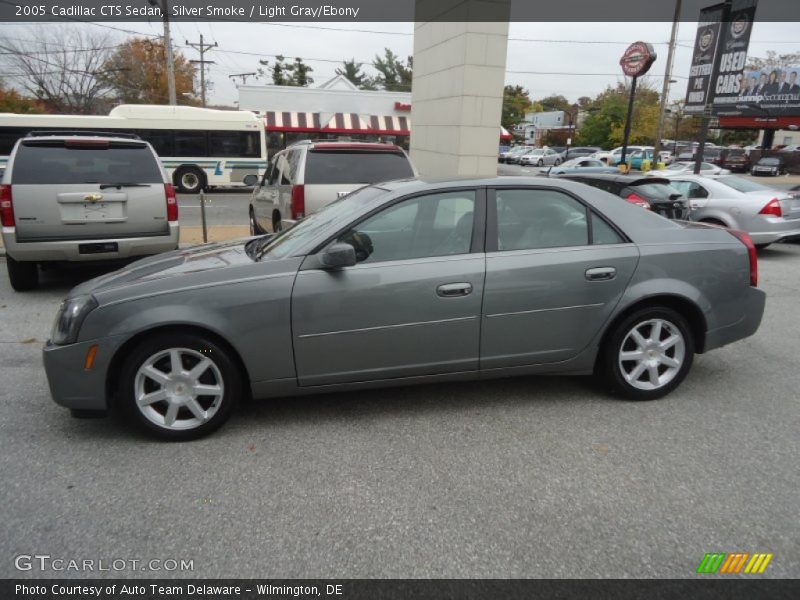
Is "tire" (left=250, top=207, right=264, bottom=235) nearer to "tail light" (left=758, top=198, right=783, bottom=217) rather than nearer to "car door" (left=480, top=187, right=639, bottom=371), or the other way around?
"car door" (left=480, top=187, right=639, bottom=371)

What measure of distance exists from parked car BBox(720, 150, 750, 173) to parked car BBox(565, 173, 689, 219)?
38.1m

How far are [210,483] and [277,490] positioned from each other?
0.37 meters

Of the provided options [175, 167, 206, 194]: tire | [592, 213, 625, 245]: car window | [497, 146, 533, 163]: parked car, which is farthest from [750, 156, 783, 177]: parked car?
[592, 213, 625, 245]: car window

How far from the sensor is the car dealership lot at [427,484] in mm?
2477

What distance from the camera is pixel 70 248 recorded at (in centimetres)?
645

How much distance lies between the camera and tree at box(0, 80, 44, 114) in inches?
1570

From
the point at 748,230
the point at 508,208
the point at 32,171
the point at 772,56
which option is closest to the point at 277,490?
the point at 508,208

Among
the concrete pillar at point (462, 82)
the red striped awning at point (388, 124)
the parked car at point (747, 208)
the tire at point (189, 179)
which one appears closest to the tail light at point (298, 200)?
the concrete pillar at point (462, 82)

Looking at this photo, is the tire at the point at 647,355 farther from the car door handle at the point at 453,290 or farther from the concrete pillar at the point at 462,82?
the concrete pillar at the point at 462,82

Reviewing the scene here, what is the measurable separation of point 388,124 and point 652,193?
2413 cm

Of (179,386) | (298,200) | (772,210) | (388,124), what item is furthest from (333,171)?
(388,124)

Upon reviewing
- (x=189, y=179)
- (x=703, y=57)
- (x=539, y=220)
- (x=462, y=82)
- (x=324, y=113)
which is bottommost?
(x=189, y=179)

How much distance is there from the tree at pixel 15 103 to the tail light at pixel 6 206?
40.5 m

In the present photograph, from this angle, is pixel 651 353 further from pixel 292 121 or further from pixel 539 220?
pixel 292 121
